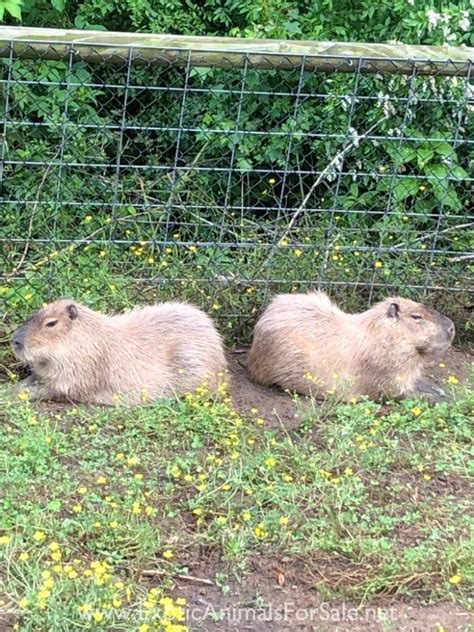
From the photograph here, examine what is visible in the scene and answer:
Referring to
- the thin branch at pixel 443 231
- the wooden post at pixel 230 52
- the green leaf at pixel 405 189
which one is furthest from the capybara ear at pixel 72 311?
the green leaf at pixel 405 189

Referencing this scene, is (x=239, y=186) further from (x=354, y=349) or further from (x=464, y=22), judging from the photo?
(x=354, y=349)

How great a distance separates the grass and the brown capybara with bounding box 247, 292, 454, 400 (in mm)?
287

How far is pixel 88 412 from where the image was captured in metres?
4.58

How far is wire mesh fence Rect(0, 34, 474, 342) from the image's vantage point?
205 inches

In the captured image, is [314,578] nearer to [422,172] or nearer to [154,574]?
[154,574]

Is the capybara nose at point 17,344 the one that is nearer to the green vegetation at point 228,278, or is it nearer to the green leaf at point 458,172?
the green vegetation at point 228,278

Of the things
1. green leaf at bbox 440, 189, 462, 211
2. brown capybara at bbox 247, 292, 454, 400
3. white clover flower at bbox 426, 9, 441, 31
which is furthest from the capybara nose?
white clover flower at bbox 426, 9, 441, 31

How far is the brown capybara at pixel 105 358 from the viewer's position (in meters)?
4.71

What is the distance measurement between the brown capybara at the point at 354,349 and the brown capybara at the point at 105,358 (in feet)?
1.08

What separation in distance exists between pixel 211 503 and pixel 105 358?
1.20 m

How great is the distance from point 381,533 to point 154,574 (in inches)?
35.2

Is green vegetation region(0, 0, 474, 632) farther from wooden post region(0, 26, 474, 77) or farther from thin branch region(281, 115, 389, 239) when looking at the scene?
wooden post region(0, 26, 474, 77)

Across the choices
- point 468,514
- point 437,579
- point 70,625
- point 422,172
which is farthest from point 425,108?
point 70,625

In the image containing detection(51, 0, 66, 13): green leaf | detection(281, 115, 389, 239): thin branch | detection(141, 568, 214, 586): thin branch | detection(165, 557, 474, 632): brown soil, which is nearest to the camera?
detection(165, 557, 474, 632): brown soil
